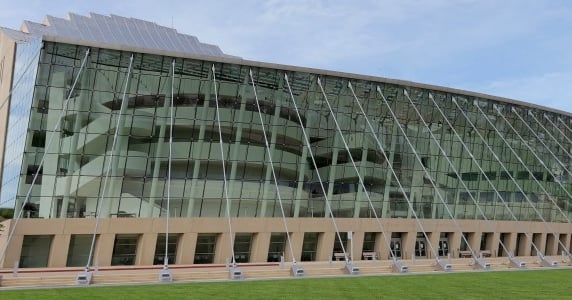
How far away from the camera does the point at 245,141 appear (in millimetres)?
→ 42156

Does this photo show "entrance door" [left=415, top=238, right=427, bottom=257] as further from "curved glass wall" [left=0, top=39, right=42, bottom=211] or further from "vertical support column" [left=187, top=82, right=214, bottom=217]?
"curved glass wall" [left=0, top=39, right=42, bottom=211]

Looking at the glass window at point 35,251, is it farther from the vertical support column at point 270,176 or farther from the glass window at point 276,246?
the glass window at point 276,246

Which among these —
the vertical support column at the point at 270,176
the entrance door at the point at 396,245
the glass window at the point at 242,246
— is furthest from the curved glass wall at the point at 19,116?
the entrance door at the point at 396,245

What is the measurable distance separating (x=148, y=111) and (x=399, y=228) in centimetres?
2323

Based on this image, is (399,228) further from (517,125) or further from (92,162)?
(92,162)

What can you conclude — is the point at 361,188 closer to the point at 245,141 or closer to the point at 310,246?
the point at 310,246

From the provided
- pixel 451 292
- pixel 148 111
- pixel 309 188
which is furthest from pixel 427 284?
pixel 148 111

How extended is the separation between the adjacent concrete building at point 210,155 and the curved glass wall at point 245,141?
0.11m

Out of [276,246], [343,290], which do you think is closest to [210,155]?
[276,246]

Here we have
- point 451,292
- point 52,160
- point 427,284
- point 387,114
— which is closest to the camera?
point 451,292

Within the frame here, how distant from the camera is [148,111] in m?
38.5

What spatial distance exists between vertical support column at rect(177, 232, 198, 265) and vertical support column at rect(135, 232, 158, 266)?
72.5 inches

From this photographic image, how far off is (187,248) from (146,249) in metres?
2.83

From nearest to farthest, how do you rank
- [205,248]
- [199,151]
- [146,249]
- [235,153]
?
[146,249] → [205,248] → [199,151] → [235,153]
